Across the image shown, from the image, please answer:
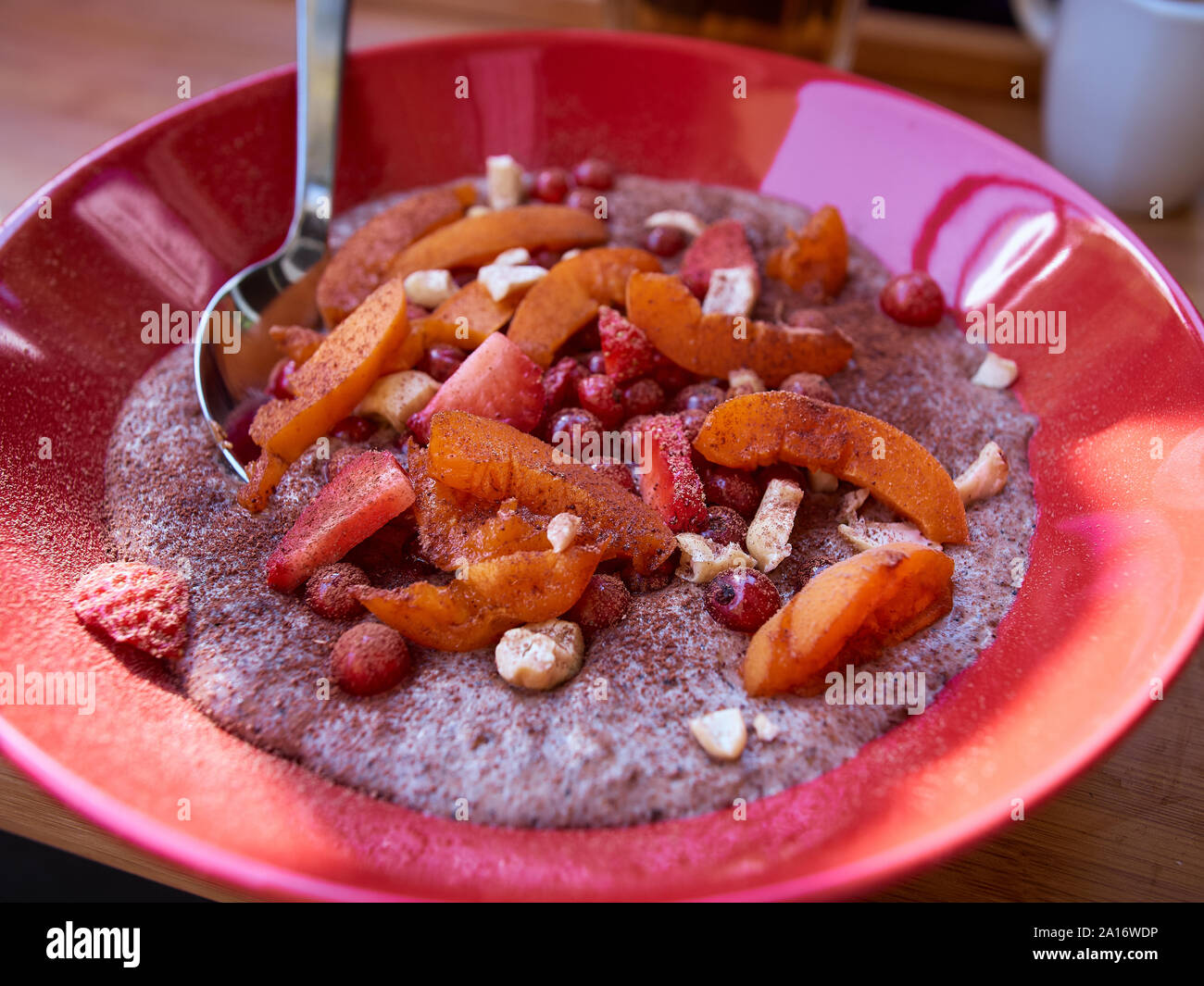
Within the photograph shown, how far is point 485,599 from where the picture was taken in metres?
1.08

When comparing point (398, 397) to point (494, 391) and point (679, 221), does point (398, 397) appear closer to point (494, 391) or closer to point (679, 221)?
point (494, 391)

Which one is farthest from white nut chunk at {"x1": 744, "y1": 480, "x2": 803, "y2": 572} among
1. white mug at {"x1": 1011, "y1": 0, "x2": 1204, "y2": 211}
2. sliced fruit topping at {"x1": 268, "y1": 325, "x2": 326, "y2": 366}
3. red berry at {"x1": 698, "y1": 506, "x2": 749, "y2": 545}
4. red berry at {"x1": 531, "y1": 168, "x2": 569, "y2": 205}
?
white mug at {"x1": 1011, "y1": 0, "x2": 1204, "y2": 211}

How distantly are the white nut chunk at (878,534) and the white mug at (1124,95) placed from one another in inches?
46.1

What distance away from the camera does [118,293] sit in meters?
1.42

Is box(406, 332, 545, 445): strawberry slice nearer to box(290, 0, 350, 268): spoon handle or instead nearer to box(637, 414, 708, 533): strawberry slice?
box(637, 414, 708, 533): strawberry slice

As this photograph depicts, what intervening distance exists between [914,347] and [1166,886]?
0.81 metres

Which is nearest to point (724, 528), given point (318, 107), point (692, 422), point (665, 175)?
point (692, 422)

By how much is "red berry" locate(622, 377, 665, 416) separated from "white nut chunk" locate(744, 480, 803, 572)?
0.76 ft

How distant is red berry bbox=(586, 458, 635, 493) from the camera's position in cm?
123

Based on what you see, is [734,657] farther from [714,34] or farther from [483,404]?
[714,34]

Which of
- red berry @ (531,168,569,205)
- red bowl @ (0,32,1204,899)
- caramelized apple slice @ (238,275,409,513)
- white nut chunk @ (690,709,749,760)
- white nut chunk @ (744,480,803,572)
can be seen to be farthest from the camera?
red berry @ (531,168,569,205)

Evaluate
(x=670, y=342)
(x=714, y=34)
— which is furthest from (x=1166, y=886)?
(x=714, y=34)

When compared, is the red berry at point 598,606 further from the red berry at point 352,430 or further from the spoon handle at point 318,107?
the spoon handle at point 318,107

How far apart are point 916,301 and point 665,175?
23.3 inches
